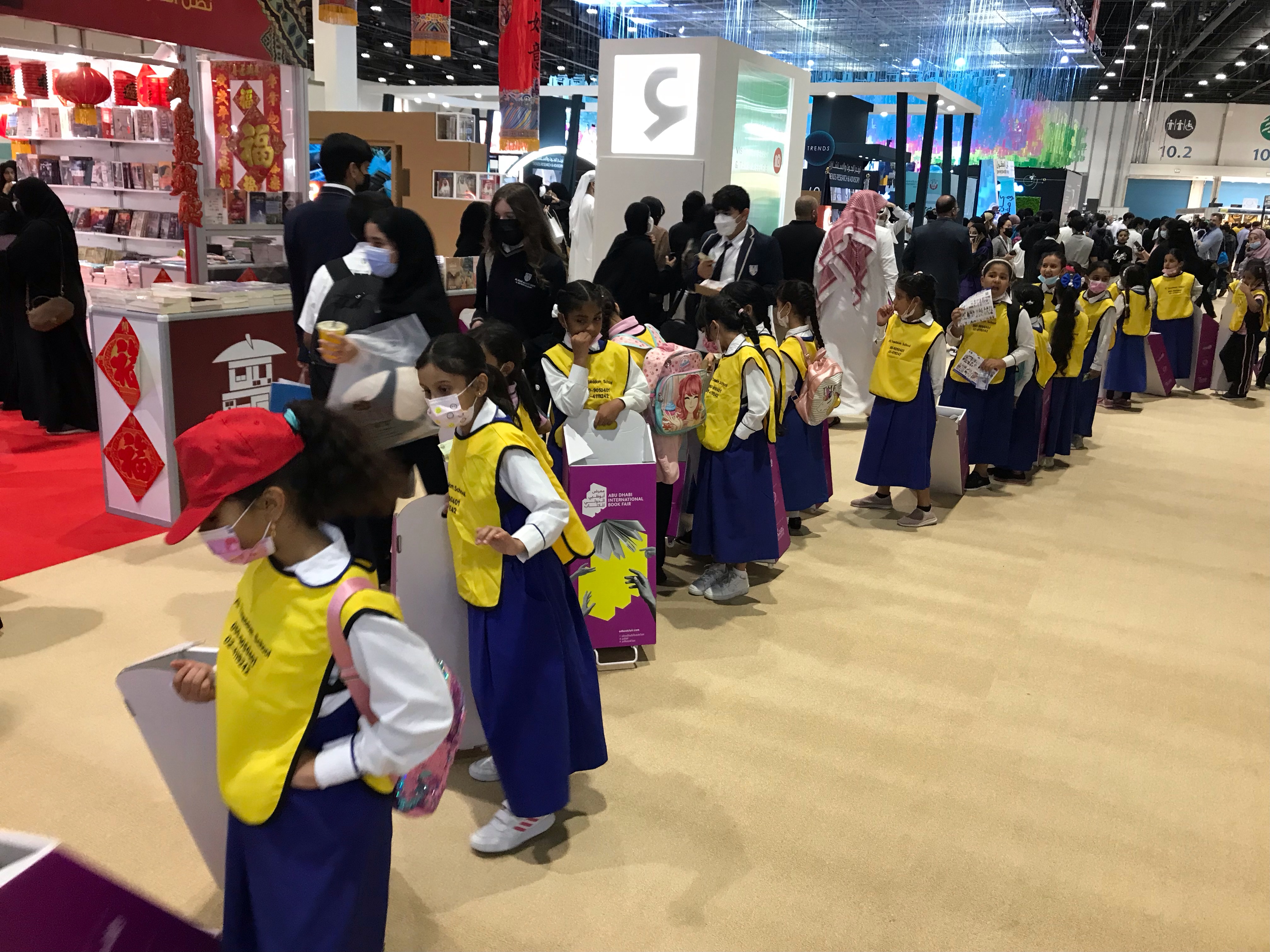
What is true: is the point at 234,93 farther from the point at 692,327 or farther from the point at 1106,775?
the point at 1106,775

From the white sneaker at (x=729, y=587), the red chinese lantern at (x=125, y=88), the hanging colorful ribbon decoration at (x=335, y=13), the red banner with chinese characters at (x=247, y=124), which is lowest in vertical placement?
the white sneaker at (x=729, y=587)

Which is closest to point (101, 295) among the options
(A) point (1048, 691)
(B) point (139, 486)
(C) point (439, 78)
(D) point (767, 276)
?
(B) point (139, 486)

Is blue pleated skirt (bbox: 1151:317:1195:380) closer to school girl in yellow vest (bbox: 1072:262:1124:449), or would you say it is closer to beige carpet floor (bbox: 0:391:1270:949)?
school girl in yellow vest (bbox: 1072:262:1124:449)

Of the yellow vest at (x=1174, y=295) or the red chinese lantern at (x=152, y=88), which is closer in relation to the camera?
the red chinese lantern at (x=152, y=88)

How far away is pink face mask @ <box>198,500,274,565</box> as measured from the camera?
140 cm

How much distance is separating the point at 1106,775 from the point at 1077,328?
4266 mm

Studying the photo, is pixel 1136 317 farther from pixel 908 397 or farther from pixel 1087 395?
pixel 908 397

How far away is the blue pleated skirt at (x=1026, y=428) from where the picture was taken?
6.21 metres

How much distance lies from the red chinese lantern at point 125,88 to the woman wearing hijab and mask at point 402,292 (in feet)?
18.0

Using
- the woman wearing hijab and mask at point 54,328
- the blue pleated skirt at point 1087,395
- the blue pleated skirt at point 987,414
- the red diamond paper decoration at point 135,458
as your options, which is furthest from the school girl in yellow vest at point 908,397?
the woman wearing hijab and mask at point 54,328

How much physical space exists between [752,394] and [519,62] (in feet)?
30.8

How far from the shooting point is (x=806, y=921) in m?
2.34

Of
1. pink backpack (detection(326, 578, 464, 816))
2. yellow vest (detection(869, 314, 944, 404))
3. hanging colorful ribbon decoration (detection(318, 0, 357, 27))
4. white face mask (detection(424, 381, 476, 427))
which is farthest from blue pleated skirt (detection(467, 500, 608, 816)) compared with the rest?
hanging colorful ribbon decoration (detection(318, 0, 357, 27))

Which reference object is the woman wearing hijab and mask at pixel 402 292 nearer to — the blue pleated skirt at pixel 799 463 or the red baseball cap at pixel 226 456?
the red baseball cap at pixel 226 456
